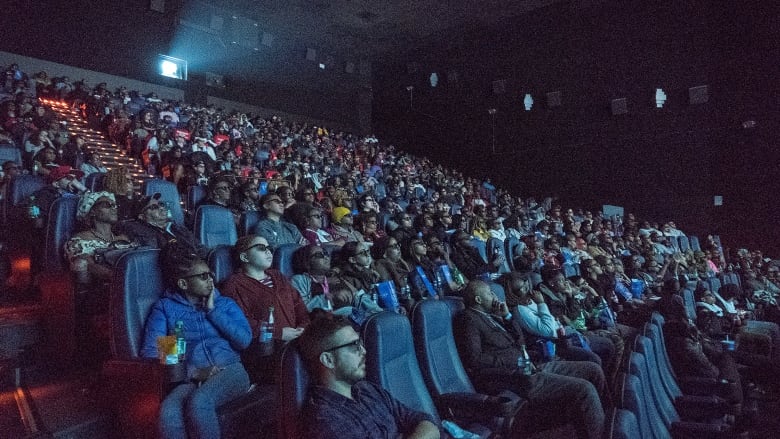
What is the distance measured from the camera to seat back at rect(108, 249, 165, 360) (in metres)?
2.12

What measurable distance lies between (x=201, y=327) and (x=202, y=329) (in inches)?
0.4

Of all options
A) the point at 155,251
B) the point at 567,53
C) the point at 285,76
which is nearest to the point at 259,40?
the point at 285,76

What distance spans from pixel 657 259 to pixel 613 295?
2.73m

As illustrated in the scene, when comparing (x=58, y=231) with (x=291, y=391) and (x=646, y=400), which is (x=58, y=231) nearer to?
(x=291, y=391)

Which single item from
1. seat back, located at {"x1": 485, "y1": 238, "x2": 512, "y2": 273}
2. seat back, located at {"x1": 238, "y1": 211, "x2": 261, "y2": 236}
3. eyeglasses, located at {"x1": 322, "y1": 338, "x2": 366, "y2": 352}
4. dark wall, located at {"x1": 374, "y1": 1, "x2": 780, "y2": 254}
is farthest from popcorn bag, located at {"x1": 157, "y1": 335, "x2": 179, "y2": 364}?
dark wall, located at {"x1": 374, "y1": 1, "x2": 780, "y2": 254}

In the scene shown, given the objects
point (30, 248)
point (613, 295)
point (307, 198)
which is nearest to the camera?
point (30, 248)

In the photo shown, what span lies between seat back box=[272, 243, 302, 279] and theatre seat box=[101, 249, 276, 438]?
3.19ft

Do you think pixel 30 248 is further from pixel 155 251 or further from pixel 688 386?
pixel 688 386

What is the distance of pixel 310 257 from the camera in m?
3.26

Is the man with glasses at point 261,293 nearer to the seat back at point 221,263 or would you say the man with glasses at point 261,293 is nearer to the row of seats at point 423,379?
the seat back at point 221,263

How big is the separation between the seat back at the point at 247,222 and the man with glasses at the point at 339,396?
109 inches

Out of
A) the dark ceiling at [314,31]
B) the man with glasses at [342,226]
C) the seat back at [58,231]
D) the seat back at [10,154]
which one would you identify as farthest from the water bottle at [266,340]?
the dark ceiling at [314,31]

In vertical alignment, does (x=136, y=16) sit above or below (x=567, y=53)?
above

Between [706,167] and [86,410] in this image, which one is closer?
[86,410]
